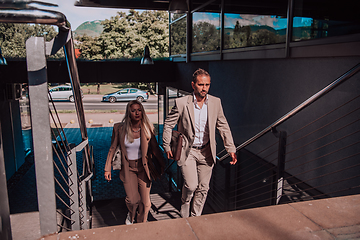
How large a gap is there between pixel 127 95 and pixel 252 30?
28327mm

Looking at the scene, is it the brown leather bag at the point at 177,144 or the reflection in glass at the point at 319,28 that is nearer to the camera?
the brown leather bag at the point at 177,144

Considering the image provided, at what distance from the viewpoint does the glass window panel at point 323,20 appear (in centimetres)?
368

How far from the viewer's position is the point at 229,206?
610cm

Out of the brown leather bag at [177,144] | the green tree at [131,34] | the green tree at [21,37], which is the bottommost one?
the brown leather bag at [177,144]

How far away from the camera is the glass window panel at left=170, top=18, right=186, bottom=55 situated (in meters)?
11.6

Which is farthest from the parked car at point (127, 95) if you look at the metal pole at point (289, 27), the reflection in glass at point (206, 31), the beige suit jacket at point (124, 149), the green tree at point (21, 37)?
the beige suit jacket at point (124, 149)

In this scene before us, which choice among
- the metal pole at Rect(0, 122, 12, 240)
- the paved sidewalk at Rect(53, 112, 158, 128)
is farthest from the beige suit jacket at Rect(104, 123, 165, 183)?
the paved sidewalk at Rect(53, 112, 158, 128)

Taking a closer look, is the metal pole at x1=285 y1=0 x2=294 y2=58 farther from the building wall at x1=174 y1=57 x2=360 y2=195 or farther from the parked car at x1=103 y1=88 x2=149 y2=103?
the parked car at x1=103 y1=88 x2=149 y2=103

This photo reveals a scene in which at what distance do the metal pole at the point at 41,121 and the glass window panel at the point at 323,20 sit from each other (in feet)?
11.5

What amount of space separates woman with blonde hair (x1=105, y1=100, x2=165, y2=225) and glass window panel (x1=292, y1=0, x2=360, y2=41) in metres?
2.72

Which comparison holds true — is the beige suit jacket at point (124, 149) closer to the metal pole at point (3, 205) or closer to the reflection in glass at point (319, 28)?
the metal pole at point (3, 205)

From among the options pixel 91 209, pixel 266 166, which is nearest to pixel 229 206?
pixel 266 166

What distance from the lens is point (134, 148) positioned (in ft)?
12.9

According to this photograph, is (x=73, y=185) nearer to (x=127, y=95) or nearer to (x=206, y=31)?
(x=206, y=31)
